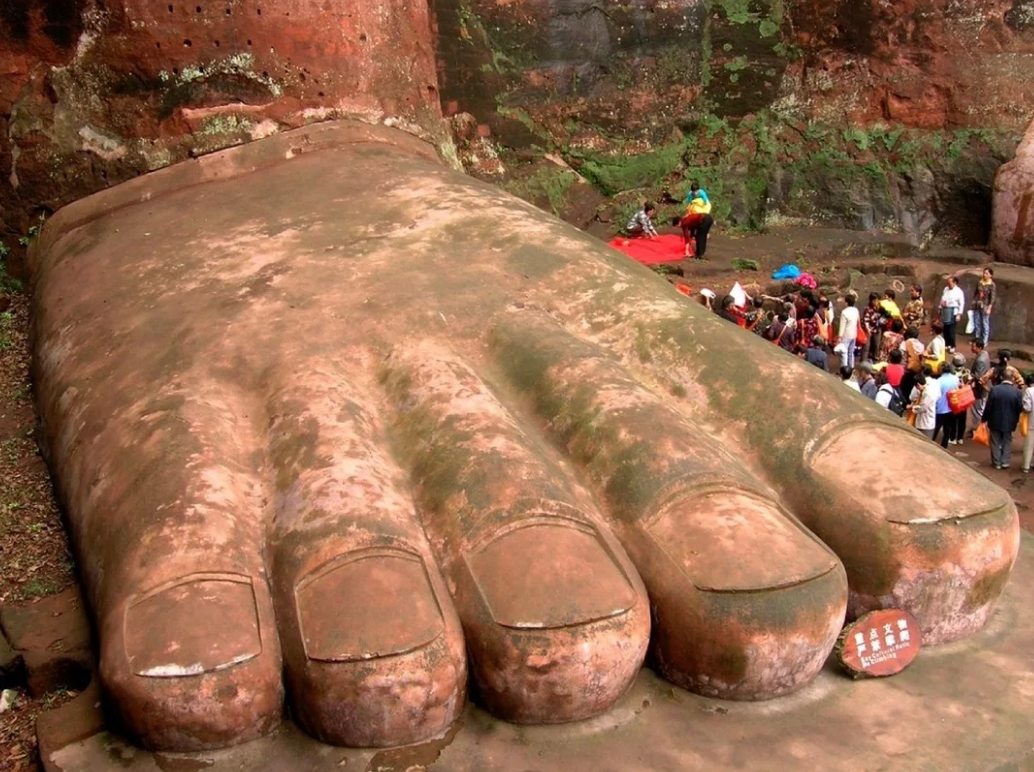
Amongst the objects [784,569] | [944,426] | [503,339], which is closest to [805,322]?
[944,426]

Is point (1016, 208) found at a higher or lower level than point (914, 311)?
higher

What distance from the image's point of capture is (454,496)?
365 centimetres

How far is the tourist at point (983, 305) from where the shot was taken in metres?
10.4

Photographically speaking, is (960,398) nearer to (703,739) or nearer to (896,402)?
(896,402)

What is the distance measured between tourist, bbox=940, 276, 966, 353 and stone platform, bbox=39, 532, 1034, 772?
691cm

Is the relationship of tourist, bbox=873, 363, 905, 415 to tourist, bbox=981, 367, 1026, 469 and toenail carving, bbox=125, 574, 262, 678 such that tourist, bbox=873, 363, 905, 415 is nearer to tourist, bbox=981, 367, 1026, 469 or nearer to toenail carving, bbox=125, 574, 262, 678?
tourist, bbox=981, 367, 1026, 469

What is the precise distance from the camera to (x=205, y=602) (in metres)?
3.29

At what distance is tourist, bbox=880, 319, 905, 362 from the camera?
9039 millimetres

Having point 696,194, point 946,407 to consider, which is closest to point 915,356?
point 946,407

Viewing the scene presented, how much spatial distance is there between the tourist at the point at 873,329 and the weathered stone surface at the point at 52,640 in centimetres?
720

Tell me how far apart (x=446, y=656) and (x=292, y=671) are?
43 centimetres

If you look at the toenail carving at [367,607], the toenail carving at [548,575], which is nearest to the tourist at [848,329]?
the toenail carving at [548,575]

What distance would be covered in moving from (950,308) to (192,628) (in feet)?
27.6

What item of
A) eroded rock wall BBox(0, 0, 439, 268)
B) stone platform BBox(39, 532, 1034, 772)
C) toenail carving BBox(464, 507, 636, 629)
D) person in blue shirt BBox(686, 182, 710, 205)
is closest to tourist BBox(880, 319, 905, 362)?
person in blue shirt BBox(686, 182, 710, 205)
